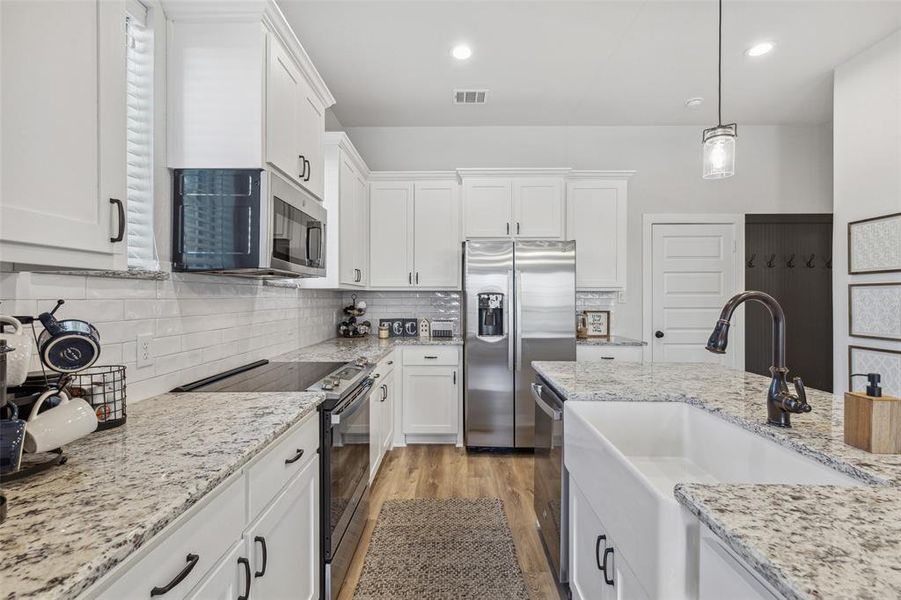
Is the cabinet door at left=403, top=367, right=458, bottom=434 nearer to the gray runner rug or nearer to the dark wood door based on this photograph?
the gray runner rug

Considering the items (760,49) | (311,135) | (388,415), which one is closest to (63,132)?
(311,135)

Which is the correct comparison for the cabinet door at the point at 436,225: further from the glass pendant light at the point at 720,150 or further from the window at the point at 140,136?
the window at the point at 140,136

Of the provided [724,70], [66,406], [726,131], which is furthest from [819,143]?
[66,406]

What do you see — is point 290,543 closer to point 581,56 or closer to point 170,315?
point 170,315

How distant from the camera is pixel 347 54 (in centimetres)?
295

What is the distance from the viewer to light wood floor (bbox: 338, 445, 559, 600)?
1.99 metres

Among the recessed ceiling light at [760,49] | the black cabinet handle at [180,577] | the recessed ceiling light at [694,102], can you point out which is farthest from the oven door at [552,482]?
the recessed ceiling light at [694,102]

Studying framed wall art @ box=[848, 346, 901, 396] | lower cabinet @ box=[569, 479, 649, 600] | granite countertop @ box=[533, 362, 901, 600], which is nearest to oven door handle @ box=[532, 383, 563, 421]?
lower cabinet @ box=[569, 479, 649, 600]

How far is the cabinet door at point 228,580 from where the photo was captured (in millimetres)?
884

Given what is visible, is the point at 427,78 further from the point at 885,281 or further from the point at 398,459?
the point at 885,281

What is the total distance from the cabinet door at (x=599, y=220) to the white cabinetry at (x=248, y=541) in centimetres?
309

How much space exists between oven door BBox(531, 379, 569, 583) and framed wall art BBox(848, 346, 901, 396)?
2395 millimetres

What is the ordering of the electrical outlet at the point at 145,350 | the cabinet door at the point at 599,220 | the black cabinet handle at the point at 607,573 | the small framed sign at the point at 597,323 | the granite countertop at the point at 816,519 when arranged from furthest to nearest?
the small framed sign at the point at 597,323, the cabinet door at the point at 599,220, the electrical outlet at the point at 145,350, the black cabinet handle at the point at 607,573, the granite countertop at the point at 816,519

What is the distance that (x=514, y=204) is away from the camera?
3.81 meters
